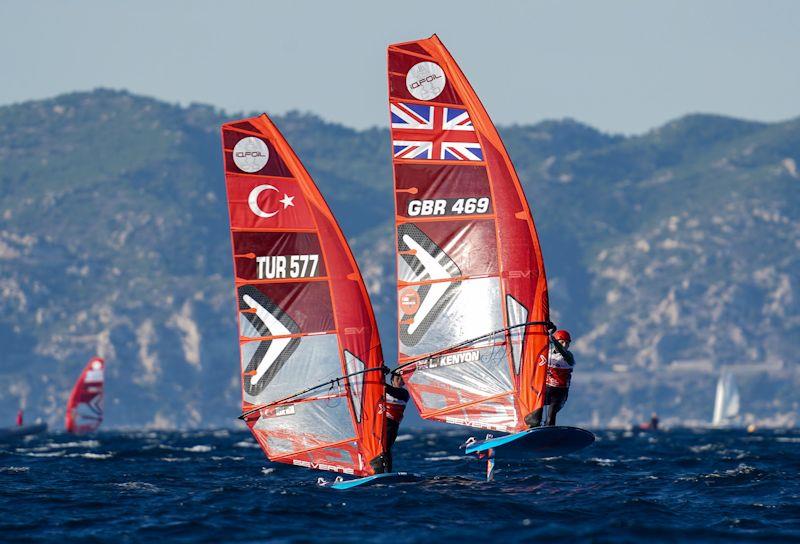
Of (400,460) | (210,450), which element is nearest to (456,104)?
(400,460)

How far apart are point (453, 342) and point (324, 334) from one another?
319 centimetres

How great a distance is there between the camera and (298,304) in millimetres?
39219

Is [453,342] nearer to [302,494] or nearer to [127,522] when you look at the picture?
[302,494]

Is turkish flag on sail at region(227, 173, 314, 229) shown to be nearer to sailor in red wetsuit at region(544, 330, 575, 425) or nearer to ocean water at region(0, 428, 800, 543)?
ocean water at region(0, 428, 800, 543)

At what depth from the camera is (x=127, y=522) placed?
3428 cm

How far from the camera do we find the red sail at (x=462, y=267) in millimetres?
39750

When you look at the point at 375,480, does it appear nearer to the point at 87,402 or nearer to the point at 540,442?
the point at 540,442

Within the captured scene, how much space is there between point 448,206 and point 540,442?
6.15 metres

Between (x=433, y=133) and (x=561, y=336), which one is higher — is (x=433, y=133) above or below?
above

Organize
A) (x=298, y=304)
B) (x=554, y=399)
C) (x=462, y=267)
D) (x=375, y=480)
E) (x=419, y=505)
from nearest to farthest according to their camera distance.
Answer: (x=419, y=505)
(x=375, y=480)
(x=298, y=304)
(x=462, y=267)
(x=554, y=399)

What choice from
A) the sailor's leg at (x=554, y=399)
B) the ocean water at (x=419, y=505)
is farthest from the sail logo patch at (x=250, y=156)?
the sailor's leg at (x=554, y=399)

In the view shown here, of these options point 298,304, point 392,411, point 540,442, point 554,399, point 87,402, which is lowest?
point 87,402

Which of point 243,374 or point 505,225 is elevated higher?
point 505,225

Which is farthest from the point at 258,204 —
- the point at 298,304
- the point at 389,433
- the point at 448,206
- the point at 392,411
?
the point at 389,433
